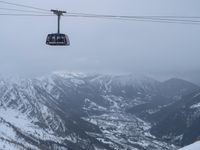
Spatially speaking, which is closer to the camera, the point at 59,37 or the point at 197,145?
the point at 197,145

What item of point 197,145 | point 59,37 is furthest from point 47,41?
point 197,145

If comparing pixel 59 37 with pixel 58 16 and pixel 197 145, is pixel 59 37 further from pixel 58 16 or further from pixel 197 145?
pixel 197 145

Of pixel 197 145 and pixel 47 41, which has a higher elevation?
pixel 47 41

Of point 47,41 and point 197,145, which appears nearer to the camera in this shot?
point 197,145

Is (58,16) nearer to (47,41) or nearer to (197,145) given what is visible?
(47,41)

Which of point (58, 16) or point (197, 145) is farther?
point (58, 16)

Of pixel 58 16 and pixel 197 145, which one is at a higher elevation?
pixel 58 16
